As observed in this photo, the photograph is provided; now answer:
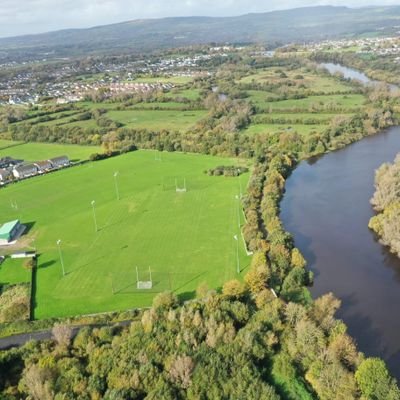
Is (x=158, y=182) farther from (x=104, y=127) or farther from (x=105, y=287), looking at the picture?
(x=104, y=127)

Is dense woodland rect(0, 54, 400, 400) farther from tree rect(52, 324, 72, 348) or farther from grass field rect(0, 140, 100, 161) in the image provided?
grass field rect(0, 140, 100, 161)

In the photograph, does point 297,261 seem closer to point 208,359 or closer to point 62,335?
point 208,359

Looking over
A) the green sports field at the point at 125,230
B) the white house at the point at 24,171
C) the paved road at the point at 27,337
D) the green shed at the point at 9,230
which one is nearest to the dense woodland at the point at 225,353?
the paved road at the point at 27,337

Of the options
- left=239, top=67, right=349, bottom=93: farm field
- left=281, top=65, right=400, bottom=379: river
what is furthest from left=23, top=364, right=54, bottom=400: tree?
left=239, top=67, right=349, bottom=93: farm field

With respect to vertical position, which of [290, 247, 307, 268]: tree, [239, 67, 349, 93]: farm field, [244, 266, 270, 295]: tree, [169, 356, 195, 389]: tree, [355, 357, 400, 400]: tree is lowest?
[239, 67, 349, 93]: farm field

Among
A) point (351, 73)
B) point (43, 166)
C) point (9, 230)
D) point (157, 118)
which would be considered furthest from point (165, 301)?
point (351, 73)

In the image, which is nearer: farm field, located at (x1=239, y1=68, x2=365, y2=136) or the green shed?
the green shed

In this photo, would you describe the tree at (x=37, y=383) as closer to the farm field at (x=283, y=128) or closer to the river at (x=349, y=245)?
the river at (x=349, y=245)
